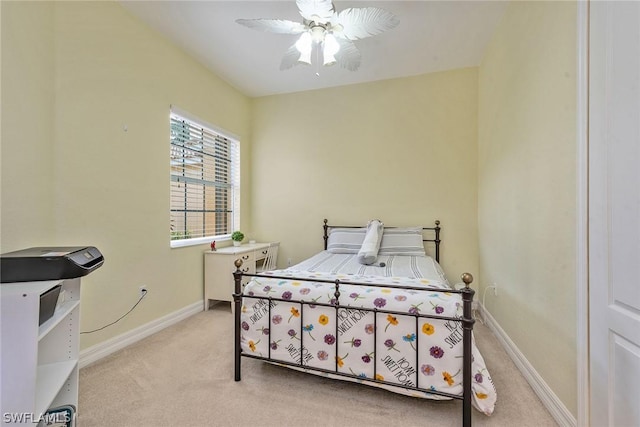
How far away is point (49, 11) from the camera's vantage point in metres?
1.79

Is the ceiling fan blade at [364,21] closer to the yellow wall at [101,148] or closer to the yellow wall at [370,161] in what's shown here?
the yellow wall at [370,161]

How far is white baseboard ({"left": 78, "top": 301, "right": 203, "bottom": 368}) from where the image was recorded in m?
1.98

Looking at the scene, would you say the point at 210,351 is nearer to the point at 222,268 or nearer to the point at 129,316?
the point at 129,316

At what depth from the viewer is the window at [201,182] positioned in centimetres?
286

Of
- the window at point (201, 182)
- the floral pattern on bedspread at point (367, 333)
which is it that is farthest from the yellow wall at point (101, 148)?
the floral pattern on bedspread at point (367, 333)

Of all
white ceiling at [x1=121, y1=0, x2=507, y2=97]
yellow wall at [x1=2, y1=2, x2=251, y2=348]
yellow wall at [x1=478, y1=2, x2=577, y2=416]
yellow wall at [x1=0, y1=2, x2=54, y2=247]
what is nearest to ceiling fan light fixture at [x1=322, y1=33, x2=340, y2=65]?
white ceiling at [x1=121, y1=0, x2=507, y2=97]

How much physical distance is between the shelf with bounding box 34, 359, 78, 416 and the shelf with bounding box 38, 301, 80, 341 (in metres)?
0.27

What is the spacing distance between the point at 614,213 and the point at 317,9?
1.94m

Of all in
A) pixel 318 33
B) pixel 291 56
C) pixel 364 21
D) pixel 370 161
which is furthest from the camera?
pixel 370 161

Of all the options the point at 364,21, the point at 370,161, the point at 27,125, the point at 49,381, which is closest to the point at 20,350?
the point at 49,381

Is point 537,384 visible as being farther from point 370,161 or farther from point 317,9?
point 317,9

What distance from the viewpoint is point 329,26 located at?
1.96 m

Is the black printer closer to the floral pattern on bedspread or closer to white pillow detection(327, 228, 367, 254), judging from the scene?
the floral pattern on bedspread

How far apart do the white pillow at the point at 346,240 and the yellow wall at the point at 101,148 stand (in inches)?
63.9
